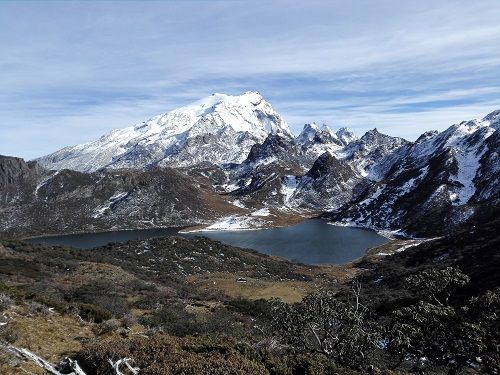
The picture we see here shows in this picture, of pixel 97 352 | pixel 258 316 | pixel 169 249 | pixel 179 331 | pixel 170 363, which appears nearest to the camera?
pixel 170 363

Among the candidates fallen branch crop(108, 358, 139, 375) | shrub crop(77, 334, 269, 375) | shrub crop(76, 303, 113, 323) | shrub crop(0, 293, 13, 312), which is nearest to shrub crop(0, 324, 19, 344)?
shrub crop(77, 334, 269, 375)

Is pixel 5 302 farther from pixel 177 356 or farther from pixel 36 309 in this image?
pixel 177 356

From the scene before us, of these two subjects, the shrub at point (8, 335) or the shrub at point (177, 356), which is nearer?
the shrub at point (177, 356)

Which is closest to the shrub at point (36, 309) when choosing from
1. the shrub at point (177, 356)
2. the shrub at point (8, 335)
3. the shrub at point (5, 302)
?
the shrub at point (5, 302)

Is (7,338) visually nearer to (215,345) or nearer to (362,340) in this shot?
(215,345)

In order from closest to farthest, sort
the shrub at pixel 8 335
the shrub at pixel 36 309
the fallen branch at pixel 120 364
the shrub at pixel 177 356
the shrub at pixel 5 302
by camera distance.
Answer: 1. the shrub at pixel 177 356
2. the fallen branch at pixel 120 364
3. the shrub at pixel 8 335
4. the shrub at pixel 5 302
5. the shrub at pixel 36 309

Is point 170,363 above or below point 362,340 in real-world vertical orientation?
above

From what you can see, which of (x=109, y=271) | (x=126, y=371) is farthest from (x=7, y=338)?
(x=109, y=271)

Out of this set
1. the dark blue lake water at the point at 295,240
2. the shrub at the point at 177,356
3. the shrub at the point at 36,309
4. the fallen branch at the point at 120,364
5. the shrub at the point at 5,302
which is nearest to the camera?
the shrub at the point at 177,356

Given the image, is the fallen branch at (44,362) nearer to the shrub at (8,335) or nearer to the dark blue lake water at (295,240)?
the shrub at (8,335)
